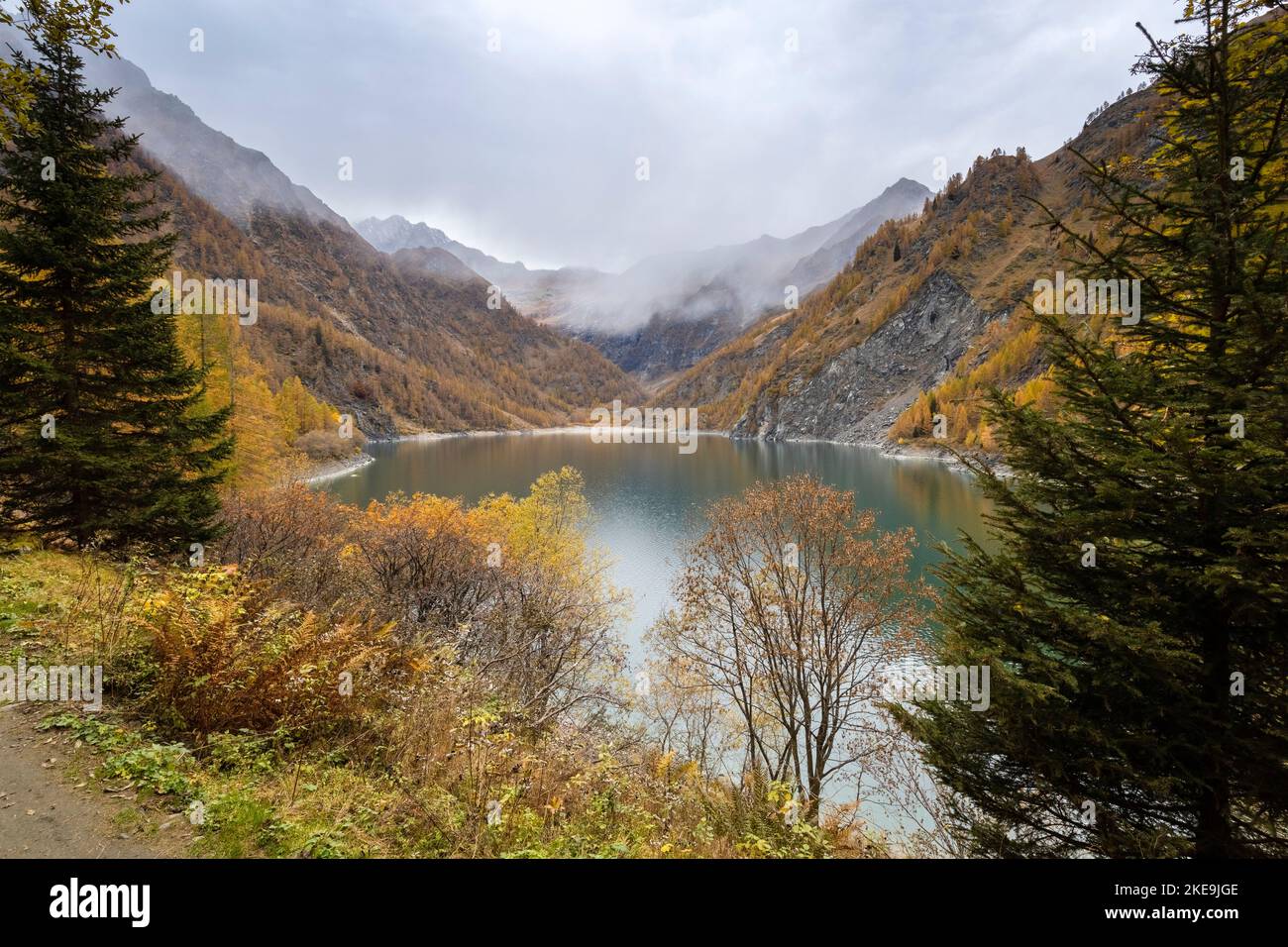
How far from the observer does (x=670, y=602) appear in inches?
1190

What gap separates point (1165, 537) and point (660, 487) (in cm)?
6737

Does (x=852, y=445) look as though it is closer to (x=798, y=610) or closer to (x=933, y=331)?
(x=933, y=331)

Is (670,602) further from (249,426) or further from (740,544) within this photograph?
(249,426)

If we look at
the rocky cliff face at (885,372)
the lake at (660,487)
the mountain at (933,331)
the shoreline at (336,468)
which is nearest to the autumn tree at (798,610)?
the lake at (660,487)

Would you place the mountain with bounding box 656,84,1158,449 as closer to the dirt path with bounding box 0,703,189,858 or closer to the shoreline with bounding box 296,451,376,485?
the shoreline with bounding box 296,451,376,485

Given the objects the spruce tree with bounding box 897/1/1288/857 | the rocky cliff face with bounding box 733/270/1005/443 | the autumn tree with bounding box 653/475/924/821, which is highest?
the rocky cliff face with bounding box 733/270/1005/443

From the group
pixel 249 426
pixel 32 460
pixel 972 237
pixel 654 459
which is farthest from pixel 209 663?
pixel 972 237

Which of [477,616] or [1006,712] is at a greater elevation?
[1006,712]

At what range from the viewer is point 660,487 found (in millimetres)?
72500

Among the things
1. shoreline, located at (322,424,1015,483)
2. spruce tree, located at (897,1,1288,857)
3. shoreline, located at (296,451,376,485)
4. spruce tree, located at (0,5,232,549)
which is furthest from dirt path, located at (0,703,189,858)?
shoreline, located at (296,451,376,485)

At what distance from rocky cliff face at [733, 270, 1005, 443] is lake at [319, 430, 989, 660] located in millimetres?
27620

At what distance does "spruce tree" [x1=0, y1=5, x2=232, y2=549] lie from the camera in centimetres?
995

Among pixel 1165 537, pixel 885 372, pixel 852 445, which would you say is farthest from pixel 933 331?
pixel 1165 537
